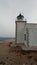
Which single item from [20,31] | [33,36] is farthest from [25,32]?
[20,31]

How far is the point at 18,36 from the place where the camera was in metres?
31.0

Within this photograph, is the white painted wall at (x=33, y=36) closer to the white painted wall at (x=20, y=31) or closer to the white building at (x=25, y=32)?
the white building at (x=25, y=32)

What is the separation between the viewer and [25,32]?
27891 millimetres

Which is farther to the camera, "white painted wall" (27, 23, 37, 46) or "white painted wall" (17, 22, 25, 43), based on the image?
"white painted wall" (17, 22, 25, 43)

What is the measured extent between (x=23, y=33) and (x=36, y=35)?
444 cm

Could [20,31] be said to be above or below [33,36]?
above

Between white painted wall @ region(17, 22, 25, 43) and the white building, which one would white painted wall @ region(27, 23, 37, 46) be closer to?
the white building

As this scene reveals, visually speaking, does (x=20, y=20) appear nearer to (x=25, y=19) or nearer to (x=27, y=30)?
(x=25, y=19)

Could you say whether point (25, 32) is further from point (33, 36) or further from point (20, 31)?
point (20, 31)

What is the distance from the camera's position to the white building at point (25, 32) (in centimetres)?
2584

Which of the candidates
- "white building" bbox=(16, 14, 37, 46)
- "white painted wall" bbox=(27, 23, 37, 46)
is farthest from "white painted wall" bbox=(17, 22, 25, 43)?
"white painted wall" bbox=(27, 23, 37, 46)

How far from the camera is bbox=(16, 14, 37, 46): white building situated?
1017 inches

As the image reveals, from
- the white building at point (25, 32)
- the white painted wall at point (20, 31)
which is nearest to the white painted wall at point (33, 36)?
the white building at point (25, 32)

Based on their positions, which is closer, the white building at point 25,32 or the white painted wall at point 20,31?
the white building at point 25,32
